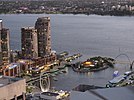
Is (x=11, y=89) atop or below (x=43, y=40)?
Result: atop

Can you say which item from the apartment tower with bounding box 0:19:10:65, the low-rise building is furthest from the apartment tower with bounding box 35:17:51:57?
the low-rise building

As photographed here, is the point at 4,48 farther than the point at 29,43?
No

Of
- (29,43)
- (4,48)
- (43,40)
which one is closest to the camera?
(4,48)

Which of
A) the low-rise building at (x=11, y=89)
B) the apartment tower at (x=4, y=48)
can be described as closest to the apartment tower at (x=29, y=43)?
the apartment tower at (x=4, y=48)

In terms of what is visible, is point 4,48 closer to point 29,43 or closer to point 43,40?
point 29,43

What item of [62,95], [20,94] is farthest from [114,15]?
[20,94]

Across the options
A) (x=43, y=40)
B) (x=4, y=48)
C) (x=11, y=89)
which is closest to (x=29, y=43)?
(x=43, y=40)

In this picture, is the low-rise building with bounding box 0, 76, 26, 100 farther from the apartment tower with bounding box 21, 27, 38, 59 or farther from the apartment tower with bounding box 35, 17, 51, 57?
the apartment tower with bounding box 35, 17, 51, 57

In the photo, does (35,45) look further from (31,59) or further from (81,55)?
(81,55)

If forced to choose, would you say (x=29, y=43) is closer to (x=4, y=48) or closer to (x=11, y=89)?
(x=4, y=48)

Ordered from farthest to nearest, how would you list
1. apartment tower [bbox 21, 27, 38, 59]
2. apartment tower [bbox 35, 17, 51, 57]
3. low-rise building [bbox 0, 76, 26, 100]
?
apartment tower [bbox 35, 17, 51, 57] < apartment tower [bbox 21, 27, 38, 59] < low-rise building [bbox 0, 76, 26, 100]

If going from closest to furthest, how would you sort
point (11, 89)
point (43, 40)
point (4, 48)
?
point (11, 89) → point (4, 48) → point (43, 40)
